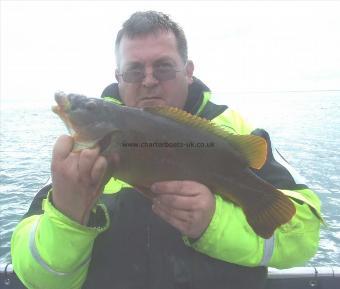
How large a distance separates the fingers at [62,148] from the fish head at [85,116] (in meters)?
0.15

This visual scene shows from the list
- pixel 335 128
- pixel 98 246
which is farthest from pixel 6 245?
pixel 335 128

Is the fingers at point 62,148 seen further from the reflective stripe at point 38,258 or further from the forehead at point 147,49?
the forehead at point 147,49

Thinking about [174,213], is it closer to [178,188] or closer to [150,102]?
[178,188]

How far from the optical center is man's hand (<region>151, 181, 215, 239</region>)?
2814 millimetres

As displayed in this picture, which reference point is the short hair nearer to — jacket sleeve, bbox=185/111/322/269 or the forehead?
the forehead

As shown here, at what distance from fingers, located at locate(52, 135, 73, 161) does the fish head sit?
0.15 meters

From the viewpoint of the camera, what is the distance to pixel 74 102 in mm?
3053

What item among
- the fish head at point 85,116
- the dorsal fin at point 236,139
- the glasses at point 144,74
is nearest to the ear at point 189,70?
the glasses at point 144,74

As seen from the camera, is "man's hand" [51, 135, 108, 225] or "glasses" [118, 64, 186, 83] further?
"glasses" [118, 64, 186, 83]

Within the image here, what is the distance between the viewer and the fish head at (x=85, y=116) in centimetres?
292

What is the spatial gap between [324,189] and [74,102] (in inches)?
466

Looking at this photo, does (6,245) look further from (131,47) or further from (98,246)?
(131,47)

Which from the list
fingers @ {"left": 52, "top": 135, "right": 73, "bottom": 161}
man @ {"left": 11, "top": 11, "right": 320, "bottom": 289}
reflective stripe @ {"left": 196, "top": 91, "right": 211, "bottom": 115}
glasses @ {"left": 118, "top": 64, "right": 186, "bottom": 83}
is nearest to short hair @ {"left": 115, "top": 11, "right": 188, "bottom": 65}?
man @ {"left": 11, "top": 11, "right": 320, "bottom": 289}

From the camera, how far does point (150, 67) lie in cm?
366
